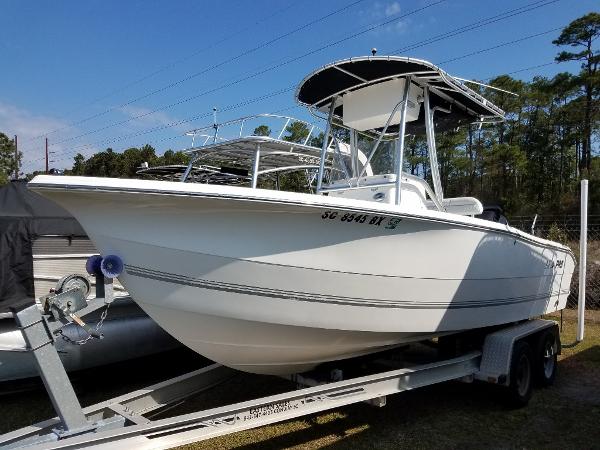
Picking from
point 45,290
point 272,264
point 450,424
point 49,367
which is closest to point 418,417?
point 450,424

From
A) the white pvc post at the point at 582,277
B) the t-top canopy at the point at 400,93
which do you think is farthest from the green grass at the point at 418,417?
the t-top canopy at the point at 400,93

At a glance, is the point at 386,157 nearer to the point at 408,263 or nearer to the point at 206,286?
the point at 408,263

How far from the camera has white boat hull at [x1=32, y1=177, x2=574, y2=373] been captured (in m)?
3.10

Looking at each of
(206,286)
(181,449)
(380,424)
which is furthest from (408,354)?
(206,286)

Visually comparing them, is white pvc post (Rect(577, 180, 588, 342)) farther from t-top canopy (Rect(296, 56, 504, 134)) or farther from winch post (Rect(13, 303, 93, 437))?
winch post (Rect(13, 303, 93, 437))

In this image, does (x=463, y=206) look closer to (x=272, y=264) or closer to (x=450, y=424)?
(x=450, y=424)

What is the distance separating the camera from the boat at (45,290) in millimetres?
4629

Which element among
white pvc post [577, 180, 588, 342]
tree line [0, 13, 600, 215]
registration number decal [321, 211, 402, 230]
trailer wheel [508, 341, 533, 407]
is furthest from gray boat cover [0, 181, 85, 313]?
tree line [0, 13, 600, 215]

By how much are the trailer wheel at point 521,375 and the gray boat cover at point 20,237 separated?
185 inches

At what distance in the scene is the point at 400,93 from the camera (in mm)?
4789

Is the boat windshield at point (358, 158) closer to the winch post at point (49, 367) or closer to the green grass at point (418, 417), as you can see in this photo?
the green grass at point (418, 417)

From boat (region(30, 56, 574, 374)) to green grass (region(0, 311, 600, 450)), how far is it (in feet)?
1.99

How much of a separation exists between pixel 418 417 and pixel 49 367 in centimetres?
312

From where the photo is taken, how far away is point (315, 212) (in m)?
3.26
